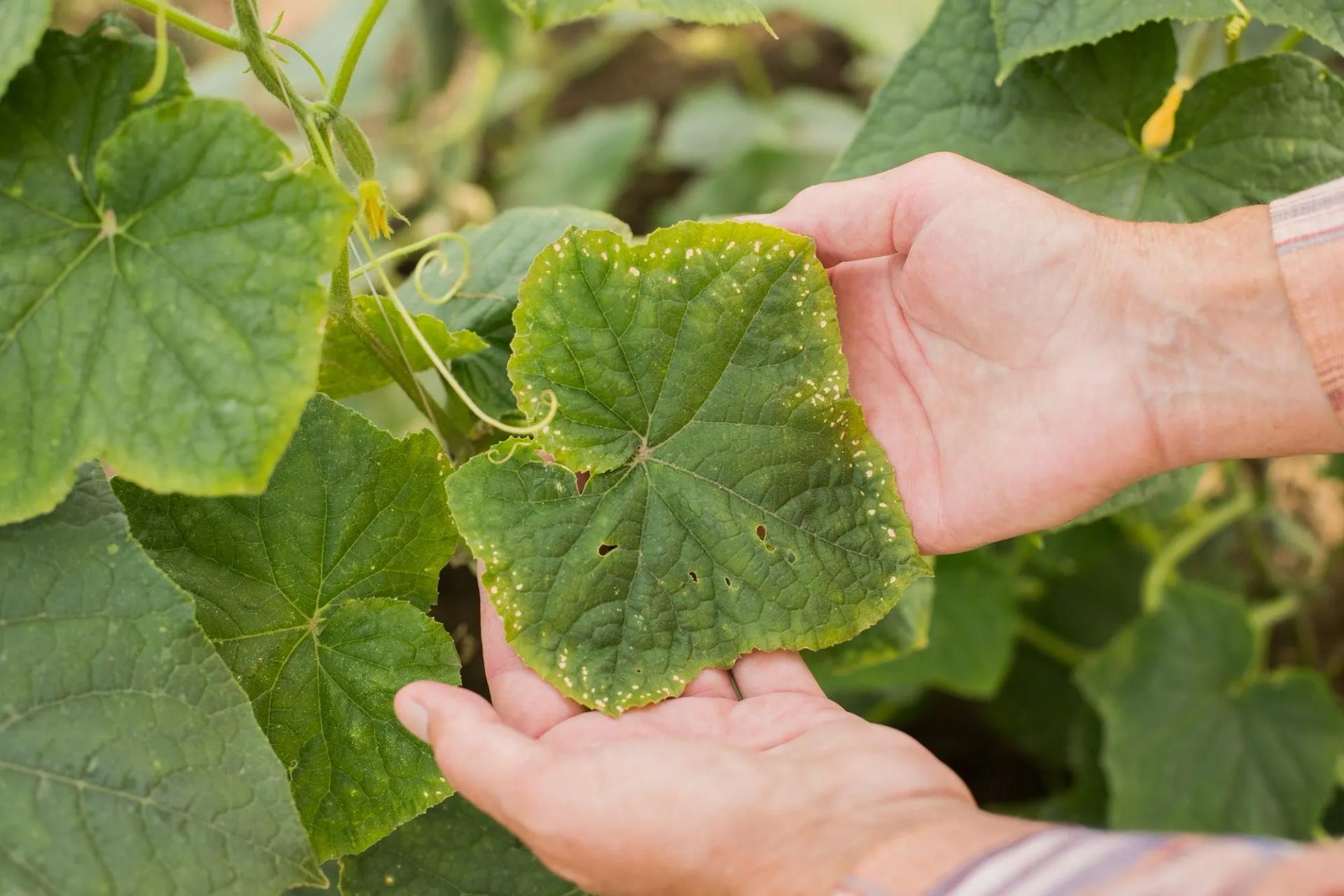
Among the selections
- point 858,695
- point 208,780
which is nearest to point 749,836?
point 208,780

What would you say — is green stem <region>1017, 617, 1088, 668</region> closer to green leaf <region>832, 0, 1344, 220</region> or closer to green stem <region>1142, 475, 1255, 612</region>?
green stem <region>1142, 475, 1255, 612</region>

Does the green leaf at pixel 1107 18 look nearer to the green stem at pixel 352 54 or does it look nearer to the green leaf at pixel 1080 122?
the green leaf at pixel 1080 122

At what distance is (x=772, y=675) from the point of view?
1179 mm

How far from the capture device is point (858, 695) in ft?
7.82

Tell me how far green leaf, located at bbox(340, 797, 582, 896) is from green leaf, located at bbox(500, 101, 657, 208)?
2.11m

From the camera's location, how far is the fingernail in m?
1.02

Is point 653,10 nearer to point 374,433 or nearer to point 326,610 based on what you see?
point 374,433

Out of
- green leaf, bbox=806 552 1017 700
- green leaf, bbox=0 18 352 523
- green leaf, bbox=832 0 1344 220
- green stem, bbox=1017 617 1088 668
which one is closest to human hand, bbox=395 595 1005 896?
→ green leaf, bbox=0 18 352 523

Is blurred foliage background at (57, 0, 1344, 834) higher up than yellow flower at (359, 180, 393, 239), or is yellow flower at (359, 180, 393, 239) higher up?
yellow flower at (359, 180, 393, 239)

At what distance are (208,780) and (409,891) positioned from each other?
1.30 ft

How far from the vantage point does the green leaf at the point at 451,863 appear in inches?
50.3

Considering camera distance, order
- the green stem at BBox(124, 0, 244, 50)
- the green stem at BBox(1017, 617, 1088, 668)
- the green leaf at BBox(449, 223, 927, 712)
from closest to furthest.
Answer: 1. the green stem at BBox(124, 0, 244, 50)
2. the green leaf at BBox(449, 223, 927, 712)
3. the green stem at BBox(1017, 617, 1088, 668)

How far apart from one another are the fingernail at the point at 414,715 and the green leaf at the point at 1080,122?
88 cm

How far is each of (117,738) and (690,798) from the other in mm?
513
